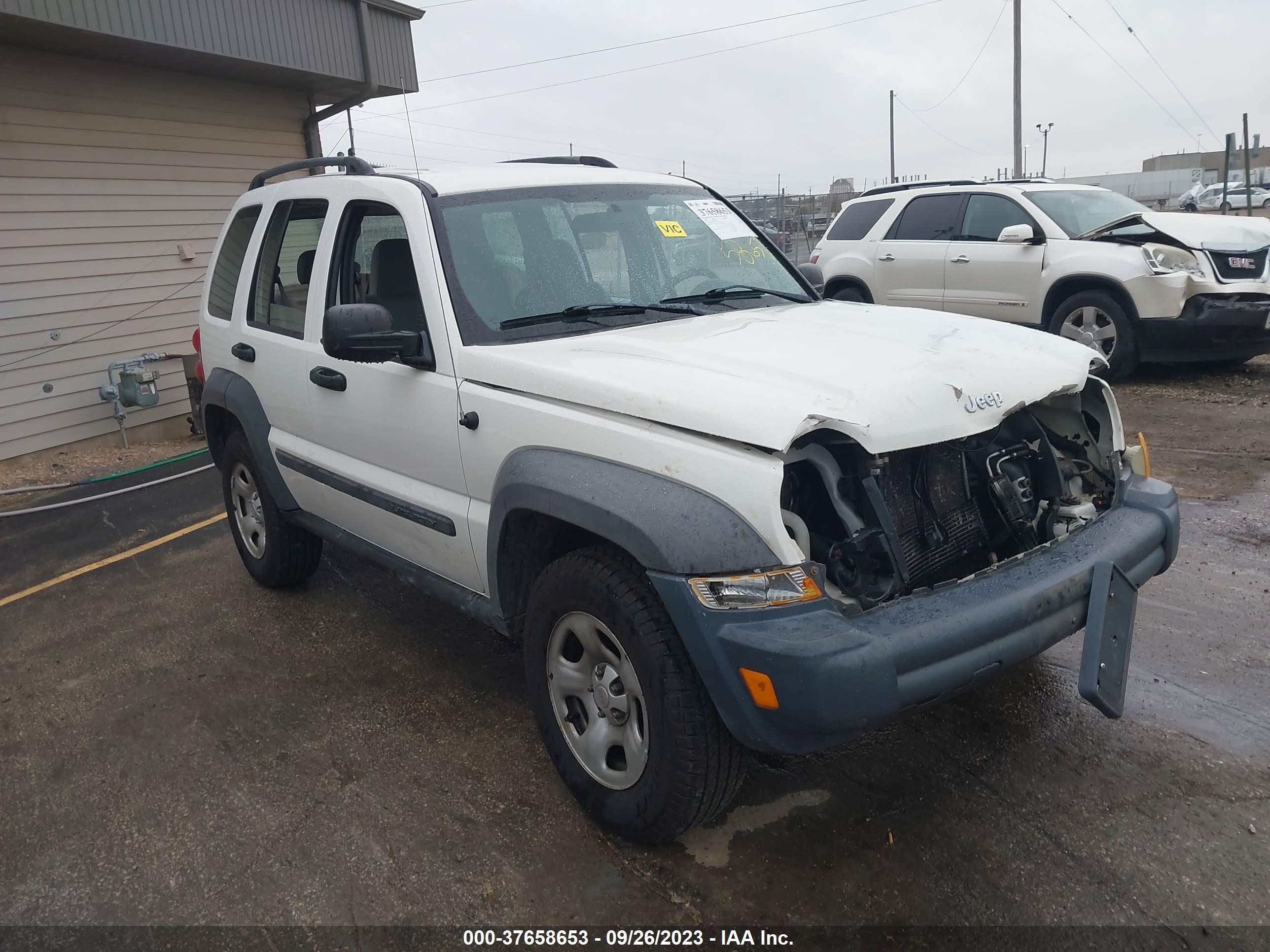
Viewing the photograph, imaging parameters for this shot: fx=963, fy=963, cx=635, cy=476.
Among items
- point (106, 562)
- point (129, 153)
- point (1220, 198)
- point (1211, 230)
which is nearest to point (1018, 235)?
point (1211, 230)

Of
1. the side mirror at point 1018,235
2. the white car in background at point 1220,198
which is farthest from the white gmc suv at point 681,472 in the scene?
the white car in background at point 1220,198

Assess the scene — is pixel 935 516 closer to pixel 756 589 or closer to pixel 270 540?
pixel 756 589

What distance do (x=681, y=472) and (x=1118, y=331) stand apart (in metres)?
7.47

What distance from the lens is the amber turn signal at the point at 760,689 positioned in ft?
7.73

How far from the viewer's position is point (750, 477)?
2.45 m

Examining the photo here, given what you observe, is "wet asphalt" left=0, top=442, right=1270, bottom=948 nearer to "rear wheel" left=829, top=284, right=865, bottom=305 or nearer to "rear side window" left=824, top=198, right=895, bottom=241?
A: "rear wheel" left=829, top=284, right=865, bottom=305

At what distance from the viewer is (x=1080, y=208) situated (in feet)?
30.7

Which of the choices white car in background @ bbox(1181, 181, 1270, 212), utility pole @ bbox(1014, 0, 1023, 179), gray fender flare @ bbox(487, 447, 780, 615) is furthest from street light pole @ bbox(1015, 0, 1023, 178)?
gray fender flare @ bbox(487, 447, 780, 615)

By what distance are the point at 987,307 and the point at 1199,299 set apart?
6.31ft

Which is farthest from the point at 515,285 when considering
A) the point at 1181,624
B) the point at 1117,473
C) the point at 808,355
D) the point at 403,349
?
the point at 1181,624

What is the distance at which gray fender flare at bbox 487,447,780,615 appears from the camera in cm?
242

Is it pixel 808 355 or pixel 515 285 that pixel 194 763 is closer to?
pixel 515 285

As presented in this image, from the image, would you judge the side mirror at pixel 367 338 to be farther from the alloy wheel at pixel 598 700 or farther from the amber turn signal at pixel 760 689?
the amber turn signal at pixel 760 689

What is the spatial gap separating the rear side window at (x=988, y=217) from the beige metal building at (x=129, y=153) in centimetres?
657
